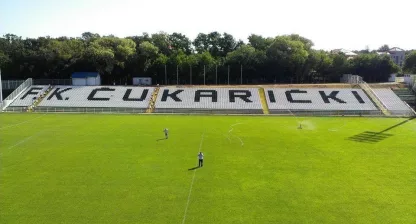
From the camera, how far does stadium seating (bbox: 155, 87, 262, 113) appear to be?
4622cm

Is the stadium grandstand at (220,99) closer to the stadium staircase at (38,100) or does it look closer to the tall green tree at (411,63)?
the stadium staircase at (38,100)

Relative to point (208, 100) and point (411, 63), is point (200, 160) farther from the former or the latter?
point (411, 63)

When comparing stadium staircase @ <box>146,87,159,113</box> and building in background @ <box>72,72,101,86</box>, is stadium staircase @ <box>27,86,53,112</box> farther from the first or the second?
stadium staircase @ <box>146,87,159,113</box>

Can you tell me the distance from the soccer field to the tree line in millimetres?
30041

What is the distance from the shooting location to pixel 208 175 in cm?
1878

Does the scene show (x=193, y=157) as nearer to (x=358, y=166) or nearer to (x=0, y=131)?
(x=358, y=166)

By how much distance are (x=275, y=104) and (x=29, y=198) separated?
36.7 metres

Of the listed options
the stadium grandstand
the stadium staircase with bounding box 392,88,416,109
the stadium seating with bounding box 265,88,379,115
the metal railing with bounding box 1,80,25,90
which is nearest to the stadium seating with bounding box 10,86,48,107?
the stadium grandstand

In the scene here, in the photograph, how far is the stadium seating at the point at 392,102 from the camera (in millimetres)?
43844

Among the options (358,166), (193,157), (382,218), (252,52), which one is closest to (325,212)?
(382,218)

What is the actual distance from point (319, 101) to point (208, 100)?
51.7 ft

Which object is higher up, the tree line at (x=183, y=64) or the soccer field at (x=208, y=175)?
the tree line at (x=183, y=64)

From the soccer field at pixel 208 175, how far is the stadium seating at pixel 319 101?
11322 mm

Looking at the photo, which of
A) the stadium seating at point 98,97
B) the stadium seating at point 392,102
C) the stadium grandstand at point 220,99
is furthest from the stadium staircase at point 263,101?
the stadium seating at point 98,97
